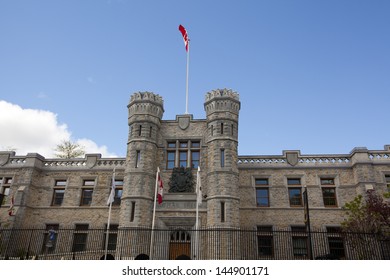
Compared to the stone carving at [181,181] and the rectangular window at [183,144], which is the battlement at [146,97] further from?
the stone carving at [181,181]

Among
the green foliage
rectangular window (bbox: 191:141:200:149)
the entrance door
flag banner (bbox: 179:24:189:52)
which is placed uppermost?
flag banner (bbox: 179:24:189:52)

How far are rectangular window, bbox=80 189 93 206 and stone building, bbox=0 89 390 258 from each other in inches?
3.0

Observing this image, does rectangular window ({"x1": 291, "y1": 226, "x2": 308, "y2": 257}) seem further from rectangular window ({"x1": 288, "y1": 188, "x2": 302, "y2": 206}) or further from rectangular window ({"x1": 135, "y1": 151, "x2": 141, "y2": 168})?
rectangular window ({"x1": 135, "y1": 151, "x2": 141, "y2": 168})

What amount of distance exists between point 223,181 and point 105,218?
9.09 metres

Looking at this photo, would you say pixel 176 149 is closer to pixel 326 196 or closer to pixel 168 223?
pixel 168 223

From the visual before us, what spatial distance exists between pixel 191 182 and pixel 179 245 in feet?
13.3

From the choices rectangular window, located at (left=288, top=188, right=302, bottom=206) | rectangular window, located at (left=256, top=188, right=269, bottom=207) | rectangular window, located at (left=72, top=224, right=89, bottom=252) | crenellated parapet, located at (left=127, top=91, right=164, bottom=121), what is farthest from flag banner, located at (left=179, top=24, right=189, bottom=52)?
rectangular window, located at (left=72, top=224, right=89, bottom=252)

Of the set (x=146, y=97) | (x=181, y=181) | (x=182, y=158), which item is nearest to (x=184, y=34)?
(x=146, y=97)

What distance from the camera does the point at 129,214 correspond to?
788 inches

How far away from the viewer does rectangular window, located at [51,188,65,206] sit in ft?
78.8

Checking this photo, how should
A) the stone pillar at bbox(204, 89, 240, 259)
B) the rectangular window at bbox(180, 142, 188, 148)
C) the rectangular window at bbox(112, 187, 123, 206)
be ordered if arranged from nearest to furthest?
the stone pillar at bbox(204, 89, 240, 259) < the rectangular window at bbox(180, 142, 188, 148) < the rectangular window at bbox(112, 187, 123, 206)

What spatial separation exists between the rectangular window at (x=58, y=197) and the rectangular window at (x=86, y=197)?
159 centimetres
